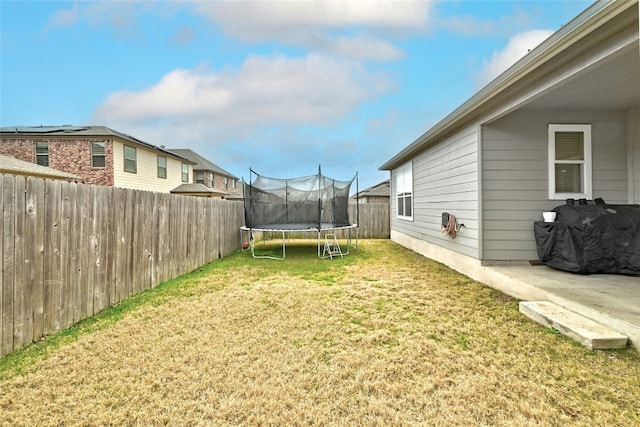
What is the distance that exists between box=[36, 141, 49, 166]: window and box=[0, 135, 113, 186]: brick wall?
0.42 feet

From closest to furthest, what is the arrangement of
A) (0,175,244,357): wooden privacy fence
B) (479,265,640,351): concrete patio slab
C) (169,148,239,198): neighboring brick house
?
(0,175,244,357): wooden privacy fence
(479,265,640,351): concrete patio slab
(169,148,239,198): neighboring brick house

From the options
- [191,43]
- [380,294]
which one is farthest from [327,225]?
[191,43]

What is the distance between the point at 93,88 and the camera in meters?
14.1

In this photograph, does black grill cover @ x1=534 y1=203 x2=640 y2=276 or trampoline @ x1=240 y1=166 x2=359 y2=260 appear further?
trampoline @ x1=240 y1=166 x2=359 y2=260

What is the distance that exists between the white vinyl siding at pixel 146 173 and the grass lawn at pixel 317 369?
464 inches

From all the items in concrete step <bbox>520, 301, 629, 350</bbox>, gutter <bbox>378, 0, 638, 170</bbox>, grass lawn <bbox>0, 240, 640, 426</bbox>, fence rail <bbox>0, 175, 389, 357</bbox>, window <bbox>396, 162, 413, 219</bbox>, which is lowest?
grass lawn <bbox>0, 240, 640, 426</bbox>

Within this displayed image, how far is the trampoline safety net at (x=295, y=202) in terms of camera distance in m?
8.16

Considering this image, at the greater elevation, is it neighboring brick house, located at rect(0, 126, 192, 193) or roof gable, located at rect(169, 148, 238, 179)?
roof gable, located at rect(169, 148, 238, 179)

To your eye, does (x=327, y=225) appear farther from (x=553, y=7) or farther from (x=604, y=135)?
(x=553, y=7)

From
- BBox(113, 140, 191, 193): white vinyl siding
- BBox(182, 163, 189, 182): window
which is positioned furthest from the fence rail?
BBox(182, 163, 189, 182): window

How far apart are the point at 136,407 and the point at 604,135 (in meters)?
6.47

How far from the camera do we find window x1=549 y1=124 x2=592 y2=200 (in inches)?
183

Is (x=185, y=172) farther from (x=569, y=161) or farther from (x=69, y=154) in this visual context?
(x=569, y=161)

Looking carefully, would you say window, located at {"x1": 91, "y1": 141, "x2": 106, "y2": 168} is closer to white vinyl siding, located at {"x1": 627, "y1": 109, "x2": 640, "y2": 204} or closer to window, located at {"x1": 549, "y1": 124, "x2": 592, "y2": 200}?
window, located at {"x1": 549, "y1": 124, "x2": 592, "y2": 200}
